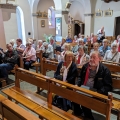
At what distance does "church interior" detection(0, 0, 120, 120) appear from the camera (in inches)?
69.6

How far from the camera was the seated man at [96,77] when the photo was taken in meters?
2.15

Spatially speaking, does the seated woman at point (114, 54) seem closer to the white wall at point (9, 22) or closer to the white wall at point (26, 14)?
the white wall at point (9, 22)

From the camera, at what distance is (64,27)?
7570 millimetres

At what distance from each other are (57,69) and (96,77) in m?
0.79

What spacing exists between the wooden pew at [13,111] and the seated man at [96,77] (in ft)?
4.03

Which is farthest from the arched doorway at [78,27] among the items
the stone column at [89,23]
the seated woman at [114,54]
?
the seated woman at [114,54]

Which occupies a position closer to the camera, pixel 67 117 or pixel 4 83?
pixel 67 117

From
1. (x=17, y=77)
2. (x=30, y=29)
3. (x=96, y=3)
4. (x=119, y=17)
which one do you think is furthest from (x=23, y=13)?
(x=17, y=77)

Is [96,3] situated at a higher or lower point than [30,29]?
higher

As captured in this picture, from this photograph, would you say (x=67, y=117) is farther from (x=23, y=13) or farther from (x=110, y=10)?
(x=110, y=10)

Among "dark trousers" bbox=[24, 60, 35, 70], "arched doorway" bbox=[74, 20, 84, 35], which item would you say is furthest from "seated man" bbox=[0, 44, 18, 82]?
"arched doorway" bbox=[74, 20, 84, 35]

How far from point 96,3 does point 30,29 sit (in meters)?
5.10

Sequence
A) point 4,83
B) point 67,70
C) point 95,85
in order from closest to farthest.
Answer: point 95,85
point 67,70
point 4,83

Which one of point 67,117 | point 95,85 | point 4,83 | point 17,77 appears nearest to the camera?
point 67,117
